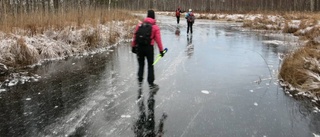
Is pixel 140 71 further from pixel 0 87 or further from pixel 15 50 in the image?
pixel 15 50

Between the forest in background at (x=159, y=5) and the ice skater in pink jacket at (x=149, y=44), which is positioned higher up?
the forest in background at (x=159, y=5)

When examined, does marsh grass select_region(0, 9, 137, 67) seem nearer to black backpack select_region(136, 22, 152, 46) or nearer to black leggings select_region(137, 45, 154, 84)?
black leggings select_region(137, 45, 154, 84)

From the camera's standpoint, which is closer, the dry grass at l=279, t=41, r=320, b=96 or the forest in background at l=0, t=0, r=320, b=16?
the dry grass at l=279, t=41, r=320, b=96

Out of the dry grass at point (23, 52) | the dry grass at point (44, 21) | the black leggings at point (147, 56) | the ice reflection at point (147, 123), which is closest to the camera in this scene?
the ice reflection at point (147, 123)

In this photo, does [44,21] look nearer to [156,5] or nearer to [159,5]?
[159,5]

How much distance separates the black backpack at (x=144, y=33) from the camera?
6.20 meters

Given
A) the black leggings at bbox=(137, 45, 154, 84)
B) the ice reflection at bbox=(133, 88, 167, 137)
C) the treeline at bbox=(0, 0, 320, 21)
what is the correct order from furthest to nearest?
the treeline at bbox=(0, 0, 320, 21)
the black leggings at bbox=(137, 45, 154, 84)
the ice reflection at bbox=(133, 88, 167, 137)

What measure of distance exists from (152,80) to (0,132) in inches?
135

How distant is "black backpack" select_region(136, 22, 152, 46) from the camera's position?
620cm

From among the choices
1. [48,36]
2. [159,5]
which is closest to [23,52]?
[48,36]

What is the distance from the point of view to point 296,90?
21.5 ft

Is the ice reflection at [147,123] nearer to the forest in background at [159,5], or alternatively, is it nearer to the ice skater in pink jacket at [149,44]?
the ice skater in pink jacket at [149,44]

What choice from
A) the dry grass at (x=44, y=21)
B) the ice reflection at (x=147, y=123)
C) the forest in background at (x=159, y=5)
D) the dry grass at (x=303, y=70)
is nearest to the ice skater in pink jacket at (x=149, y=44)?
the ice reflection at (x=147, y=123)

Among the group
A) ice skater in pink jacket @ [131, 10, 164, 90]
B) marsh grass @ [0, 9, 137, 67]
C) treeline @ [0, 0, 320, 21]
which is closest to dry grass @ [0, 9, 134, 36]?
marsh grass @ [0, 9, 137, 67]
